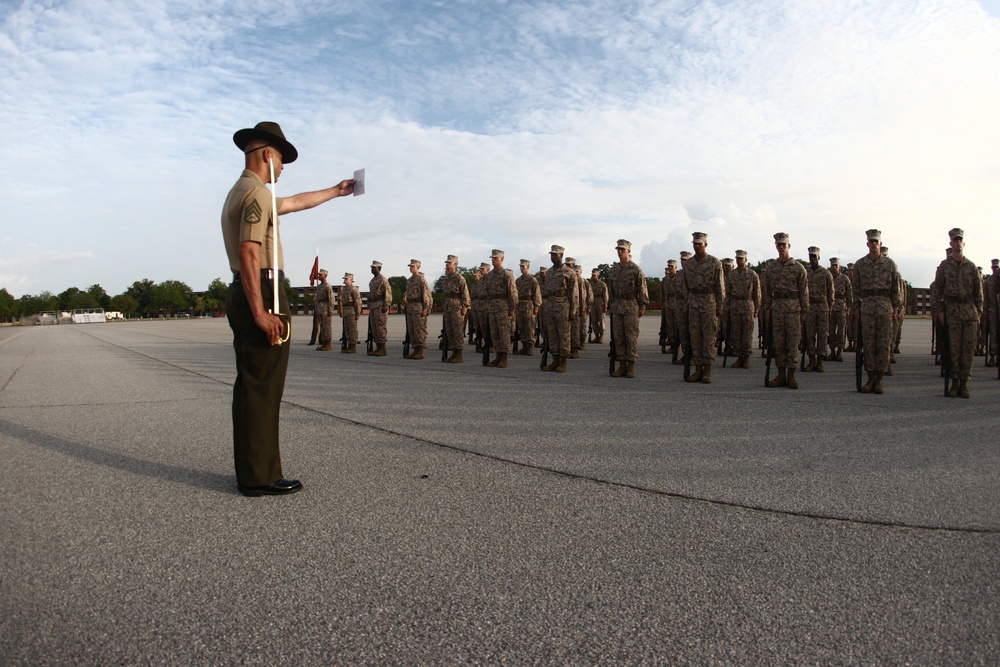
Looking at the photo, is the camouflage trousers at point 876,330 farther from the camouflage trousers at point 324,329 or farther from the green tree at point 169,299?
the green tree at point 169,299

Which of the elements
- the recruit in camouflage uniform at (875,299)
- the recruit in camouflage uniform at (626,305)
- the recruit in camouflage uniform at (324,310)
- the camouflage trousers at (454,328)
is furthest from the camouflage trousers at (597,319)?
the recruit in camouflage uniform at (875,299)

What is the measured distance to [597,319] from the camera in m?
21.6

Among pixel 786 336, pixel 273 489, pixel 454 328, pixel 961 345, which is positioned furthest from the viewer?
pixel 454 328

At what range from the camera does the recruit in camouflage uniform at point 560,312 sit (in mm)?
12258

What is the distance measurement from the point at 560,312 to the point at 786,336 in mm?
3804

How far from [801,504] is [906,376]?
8.98 m

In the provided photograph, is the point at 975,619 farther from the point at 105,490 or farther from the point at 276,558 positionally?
the point at 105,490

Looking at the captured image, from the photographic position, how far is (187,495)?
414 centimetres

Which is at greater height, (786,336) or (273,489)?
(786,336)

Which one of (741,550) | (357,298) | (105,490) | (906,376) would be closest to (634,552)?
(741,550)

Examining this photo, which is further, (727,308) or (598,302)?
(598,302)

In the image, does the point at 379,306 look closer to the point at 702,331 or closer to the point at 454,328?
the point at 454,328

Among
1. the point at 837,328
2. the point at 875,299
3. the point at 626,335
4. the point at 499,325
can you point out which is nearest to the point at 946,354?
the point at 875,299

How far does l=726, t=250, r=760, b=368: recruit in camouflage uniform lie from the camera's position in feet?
44.3
